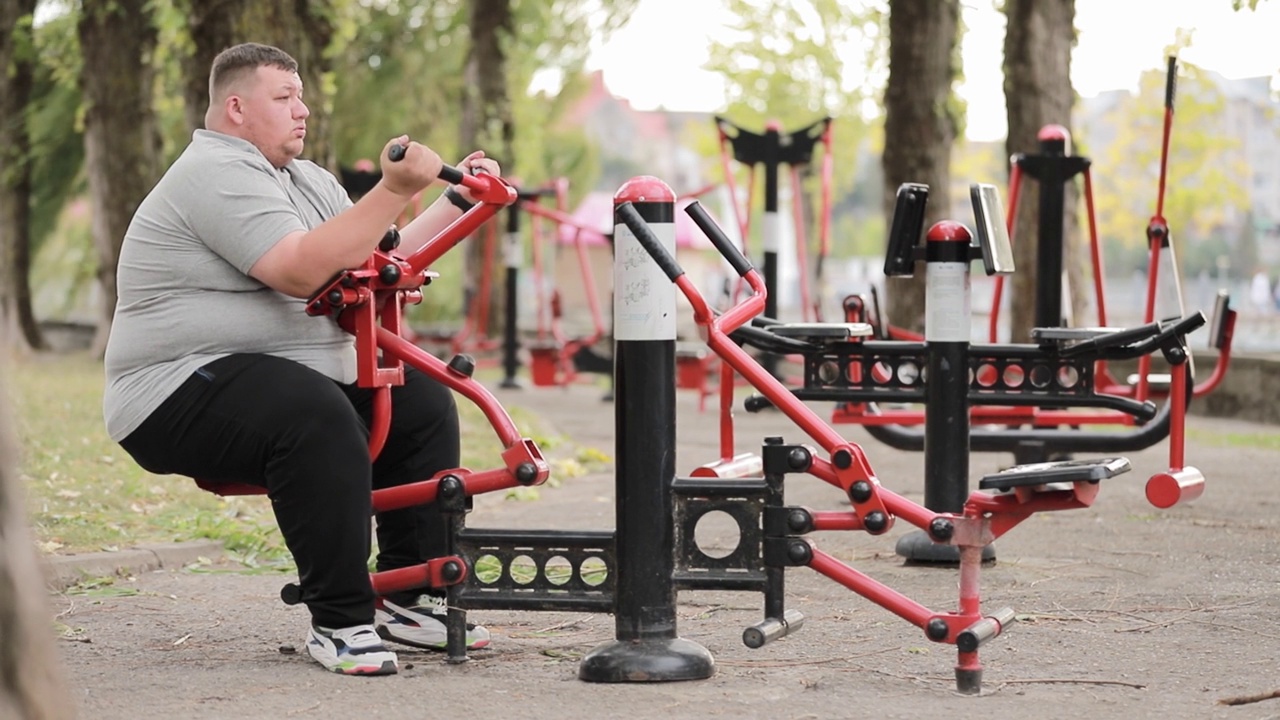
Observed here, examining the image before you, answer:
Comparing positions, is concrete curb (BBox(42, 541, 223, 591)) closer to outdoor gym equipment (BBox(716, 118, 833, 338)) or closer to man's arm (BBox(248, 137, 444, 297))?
man's arm (BBox(248, 137, 444, 297))

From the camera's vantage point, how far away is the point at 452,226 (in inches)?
163

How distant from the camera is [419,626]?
13.9 feet

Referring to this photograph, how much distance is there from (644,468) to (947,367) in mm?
1734

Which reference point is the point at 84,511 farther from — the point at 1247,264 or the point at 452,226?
the point at 1247,264

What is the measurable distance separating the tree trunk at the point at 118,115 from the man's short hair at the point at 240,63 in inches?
522

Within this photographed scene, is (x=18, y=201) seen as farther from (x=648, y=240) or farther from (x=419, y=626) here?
(x=648, y=240)

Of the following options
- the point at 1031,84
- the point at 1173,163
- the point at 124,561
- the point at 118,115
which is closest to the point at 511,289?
the point at 118,115

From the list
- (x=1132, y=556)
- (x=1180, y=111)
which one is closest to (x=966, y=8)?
(x=1132, y=556)

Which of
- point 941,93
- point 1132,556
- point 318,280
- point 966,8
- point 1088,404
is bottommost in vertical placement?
point 1132,556

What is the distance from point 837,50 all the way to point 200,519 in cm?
2789

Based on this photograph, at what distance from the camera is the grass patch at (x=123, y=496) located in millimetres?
5938

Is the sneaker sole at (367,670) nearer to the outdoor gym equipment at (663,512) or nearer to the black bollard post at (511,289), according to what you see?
the outdoor gym equipment at (663,512)

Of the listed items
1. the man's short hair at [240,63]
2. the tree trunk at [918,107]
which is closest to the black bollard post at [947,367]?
the man's short hair at [240,63]

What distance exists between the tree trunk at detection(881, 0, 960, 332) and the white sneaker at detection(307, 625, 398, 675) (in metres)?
9.36
